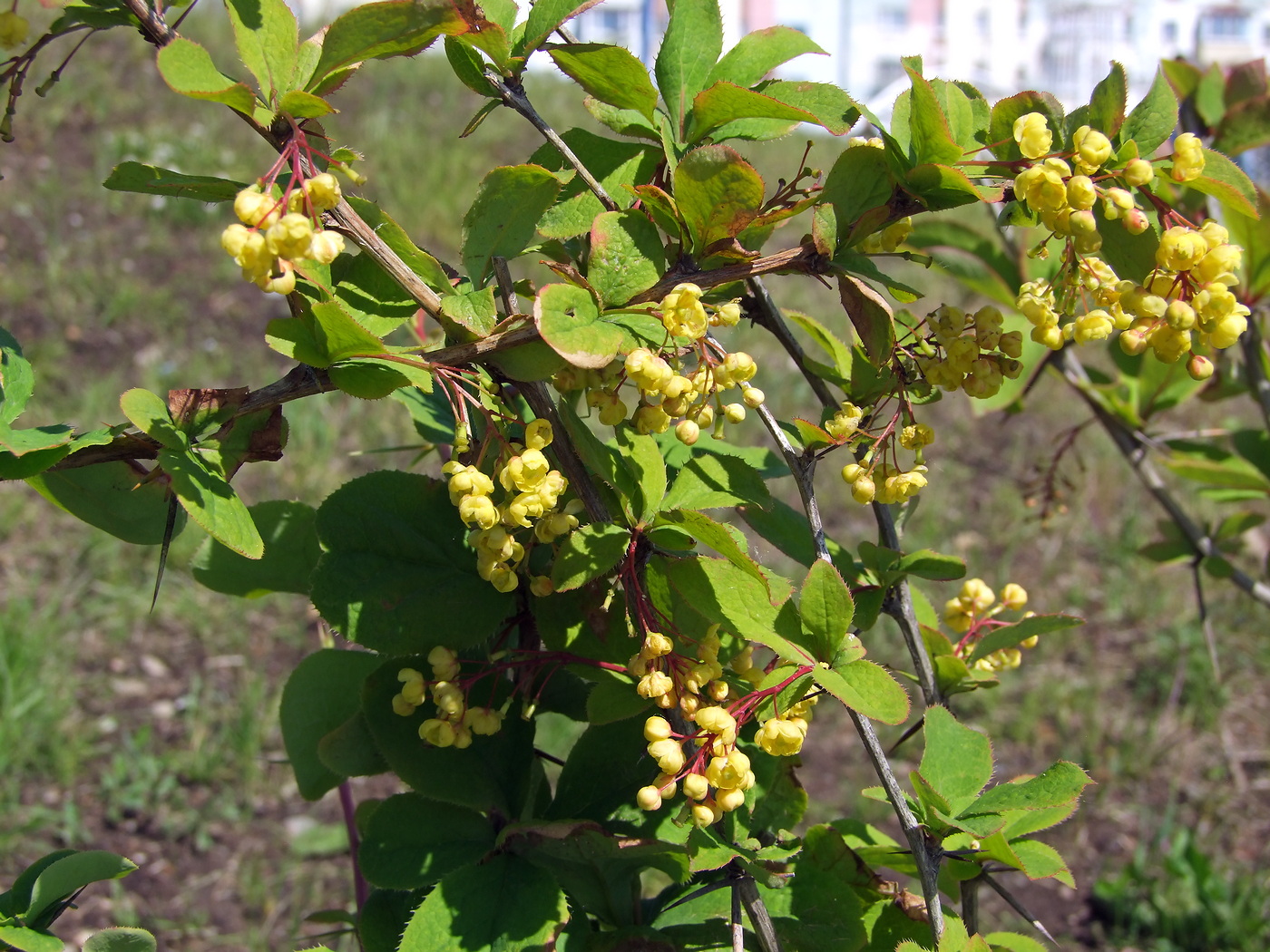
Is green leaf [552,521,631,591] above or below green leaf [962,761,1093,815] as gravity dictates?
above

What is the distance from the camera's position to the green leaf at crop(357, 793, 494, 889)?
2.82 feet

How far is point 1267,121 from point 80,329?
4.10 meters

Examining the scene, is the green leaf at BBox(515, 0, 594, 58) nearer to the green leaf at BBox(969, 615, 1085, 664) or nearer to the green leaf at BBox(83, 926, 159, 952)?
the green leaf at BBox(969, 615, 1085, 664)

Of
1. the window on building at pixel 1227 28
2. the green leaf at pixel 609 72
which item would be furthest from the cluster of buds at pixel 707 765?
the window on building at pixel 1227 28

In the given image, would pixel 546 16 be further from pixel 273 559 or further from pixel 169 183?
pixel 273 559

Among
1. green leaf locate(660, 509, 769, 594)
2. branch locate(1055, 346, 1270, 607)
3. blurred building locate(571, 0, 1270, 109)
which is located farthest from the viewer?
blurred building locate(571, 0, 1270, 109)

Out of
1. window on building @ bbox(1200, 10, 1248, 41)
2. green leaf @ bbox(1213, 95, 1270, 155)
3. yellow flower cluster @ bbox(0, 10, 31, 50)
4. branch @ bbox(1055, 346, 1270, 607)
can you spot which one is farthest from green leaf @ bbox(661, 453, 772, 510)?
window on building @ bbox(1200, 10, 1248, 41)

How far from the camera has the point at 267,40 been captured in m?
0.61

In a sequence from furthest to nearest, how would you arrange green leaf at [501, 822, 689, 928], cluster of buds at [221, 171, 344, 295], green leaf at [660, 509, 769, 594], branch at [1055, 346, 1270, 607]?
1. branch at [1055, 346, 1270, 607]
2. green leaf at [501, 822, 689, 928]
3. green leaf at [660, 509, 769, 594]
4. cluster of buds at [221, 171, 344, 295]

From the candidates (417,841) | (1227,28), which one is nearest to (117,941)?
(417,841)

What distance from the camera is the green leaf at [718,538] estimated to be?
659mm

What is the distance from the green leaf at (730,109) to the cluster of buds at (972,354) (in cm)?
17

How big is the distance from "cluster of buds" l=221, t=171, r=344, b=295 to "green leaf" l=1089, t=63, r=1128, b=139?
484mm

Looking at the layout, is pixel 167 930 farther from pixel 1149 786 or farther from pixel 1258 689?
pixel 1258 689
